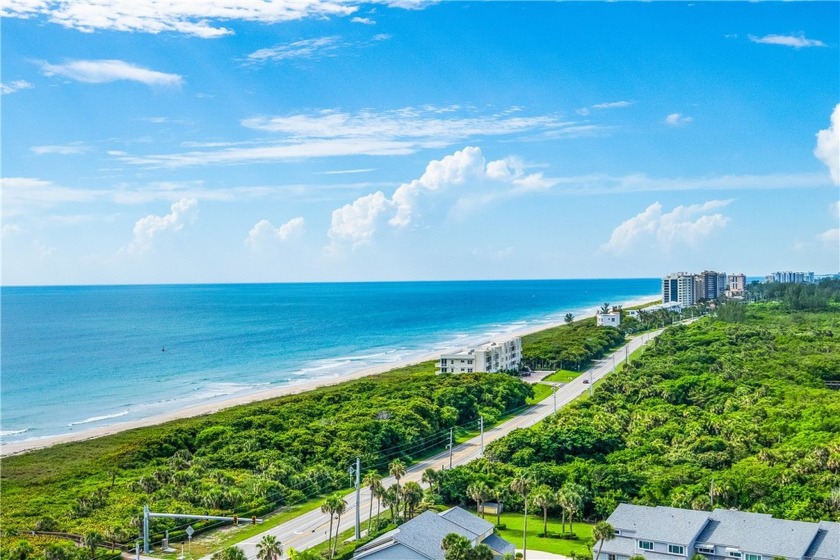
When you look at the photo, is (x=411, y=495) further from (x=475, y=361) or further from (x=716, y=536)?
(x=475, y=361)

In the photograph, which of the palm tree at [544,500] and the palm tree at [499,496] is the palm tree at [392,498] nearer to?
the palm tree at [499,496]

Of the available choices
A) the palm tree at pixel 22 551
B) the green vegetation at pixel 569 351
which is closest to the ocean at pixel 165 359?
the green vegetation at pixel 569 351

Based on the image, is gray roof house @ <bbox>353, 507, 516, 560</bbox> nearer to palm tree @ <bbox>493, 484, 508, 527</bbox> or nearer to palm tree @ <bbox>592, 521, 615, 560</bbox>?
palm tree @ <bbox>592, 521, 615, 560</bbox>

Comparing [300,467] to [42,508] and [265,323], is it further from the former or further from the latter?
[265,323]

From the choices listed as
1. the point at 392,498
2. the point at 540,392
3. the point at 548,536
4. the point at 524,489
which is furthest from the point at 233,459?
the point at 540,392

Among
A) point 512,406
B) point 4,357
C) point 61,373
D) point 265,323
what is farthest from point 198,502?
point 265,323
